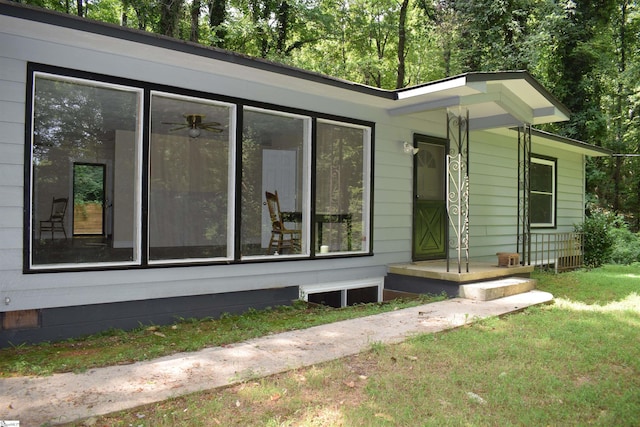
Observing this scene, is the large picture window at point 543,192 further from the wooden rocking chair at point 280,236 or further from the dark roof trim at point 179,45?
the wooden rocking chair at point 280,236

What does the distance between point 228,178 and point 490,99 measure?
3.09 metres

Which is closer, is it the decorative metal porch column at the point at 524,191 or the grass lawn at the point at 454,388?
the grass lawn at the point at 454,388

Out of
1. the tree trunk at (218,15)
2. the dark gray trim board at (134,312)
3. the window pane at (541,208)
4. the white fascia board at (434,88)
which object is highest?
the tree trunk at (218,15)

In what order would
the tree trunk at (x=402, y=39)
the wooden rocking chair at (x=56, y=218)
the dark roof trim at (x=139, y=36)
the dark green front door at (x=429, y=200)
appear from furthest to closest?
the tree trunk at (x=402, y=39), the wooden rocking chair at (x=56, y=218), the dark green front door at (x=429, y=200), the dark roof trim at (x=139, y=36)

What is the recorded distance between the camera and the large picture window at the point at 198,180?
5387 mm

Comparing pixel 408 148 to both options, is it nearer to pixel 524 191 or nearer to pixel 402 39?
pixel 524 191

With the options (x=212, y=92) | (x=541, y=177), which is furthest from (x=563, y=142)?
(x=212, y=92)

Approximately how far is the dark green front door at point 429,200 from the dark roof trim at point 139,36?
2.12 meters

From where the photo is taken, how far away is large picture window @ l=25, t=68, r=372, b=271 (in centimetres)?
539

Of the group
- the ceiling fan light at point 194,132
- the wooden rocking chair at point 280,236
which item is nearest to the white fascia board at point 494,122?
the wooden rocking chair at point 280,236

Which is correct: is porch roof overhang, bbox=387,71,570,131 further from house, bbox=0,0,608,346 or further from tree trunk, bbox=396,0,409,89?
tree trunk, bbox=396,0,409,89

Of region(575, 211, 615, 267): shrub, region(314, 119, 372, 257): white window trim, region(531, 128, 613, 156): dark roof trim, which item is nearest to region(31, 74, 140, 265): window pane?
region(314, 119, 372, 257): white window trim

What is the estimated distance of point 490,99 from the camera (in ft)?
17.6

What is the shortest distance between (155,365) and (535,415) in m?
2.21
